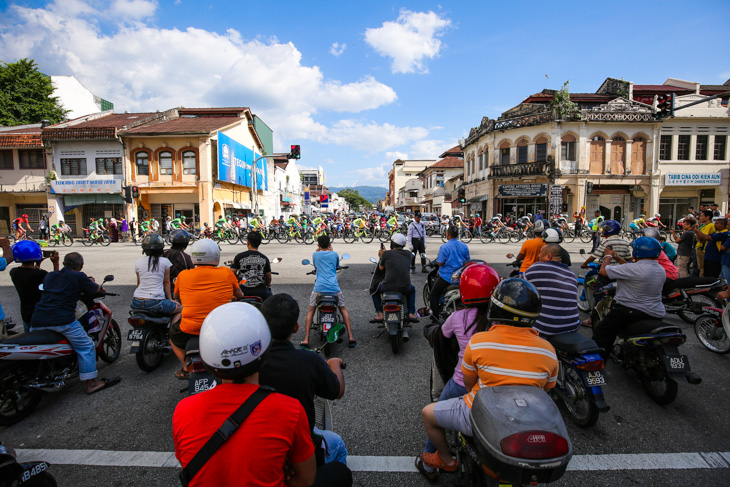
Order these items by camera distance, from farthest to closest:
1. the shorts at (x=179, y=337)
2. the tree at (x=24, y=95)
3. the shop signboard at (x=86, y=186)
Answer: the tree at (x=24, y=95)
the shop signboard at (x=86, y=186)
the shorts at (x=179, y=337)

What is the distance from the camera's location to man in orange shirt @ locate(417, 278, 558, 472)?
190cm

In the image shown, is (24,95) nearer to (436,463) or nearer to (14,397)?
(14,397)

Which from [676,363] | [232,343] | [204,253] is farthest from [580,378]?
[204,253]

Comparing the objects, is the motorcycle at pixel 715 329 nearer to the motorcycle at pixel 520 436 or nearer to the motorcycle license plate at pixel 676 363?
the motorcycle license plate at pixel 676 363

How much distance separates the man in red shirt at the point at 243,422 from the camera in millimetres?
1280

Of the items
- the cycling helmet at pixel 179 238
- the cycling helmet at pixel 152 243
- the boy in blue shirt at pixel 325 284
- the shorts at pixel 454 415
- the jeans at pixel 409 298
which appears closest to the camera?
the shorts at pixel 454 415

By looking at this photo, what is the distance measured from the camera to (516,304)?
1995 mm

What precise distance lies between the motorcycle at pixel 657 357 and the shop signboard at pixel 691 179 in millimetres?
31969

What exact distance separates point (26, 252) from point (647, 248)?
21.2 feet

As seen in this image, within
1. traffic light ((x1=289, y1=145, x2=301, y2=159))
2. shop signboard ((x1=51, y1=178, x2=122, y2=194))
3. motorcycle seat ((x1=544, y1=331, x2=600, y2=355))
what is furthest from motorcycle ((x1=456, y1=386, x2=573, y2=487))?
shop signboard ((x1=51, y1=178, x2=122, y2=194))

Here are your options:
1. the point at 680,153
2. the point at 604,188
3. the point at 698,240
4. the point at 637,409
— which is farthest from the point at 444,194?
the point at 637,409

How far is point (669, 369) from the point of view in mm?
3252

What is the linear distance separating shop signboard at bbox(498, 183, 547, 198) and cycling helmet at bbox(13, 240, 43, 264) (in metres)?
30.1

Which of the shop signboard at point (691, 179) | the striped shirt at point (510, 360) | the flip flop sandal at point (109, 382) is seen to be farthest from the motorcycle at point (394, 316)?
the shop signboard at point (691, 179)
